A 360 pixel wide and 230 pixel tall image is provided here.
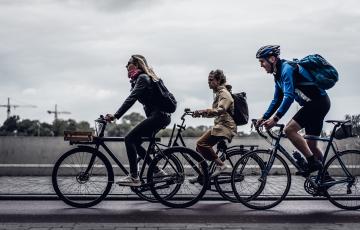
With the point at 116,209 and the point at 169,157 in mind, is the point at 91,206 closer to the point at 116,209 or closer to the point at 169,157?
the point at 116,209

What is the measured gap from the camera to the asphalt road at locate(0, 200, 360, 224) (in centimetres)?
677

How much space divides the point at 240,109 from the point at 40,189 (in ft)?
12.7

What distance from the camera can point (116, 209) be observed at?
301 inches

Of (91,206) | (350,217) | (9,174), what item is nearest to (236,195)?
(350,217)

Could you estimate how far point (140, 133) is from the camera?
7.74 metres

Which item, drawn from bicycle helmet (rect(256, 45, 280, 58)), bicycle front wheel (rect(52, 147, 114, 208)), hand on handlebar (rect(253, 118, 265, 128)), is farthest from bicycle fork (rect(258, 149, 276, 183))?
bicycle front wheel (rect(52, 147, 114, 208))

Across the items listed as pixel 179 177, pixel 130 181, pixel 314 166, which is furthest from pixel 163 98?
pixel 314 166

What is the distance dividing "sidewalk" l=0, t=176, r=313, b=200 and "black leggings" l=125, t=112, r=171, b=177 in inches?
47.2

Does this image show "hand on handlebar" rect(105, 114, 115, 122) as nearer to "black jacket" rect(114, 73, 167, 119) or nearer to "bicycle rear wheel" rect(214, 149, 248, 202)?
"black jacket" rect(114, 73, 167, 119)

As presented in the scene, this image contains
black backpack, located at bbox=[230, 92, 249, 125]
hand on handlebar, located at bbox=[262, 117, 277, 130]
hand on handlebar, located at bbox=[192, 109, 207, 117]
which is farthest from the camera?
black backpack, located at bbox=[230, 92, 249, 125]

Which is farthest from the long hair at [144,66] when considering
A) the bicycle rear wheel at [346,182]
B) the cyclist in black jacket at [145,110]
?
the bicycle rear wheel at [346,182]

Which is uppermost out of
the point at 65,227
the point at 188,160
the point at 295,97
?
the point at 295,97

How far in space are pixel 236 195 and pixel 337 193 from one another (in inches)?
52.7

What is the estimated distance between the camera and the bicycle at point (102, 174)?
25.2 ft
